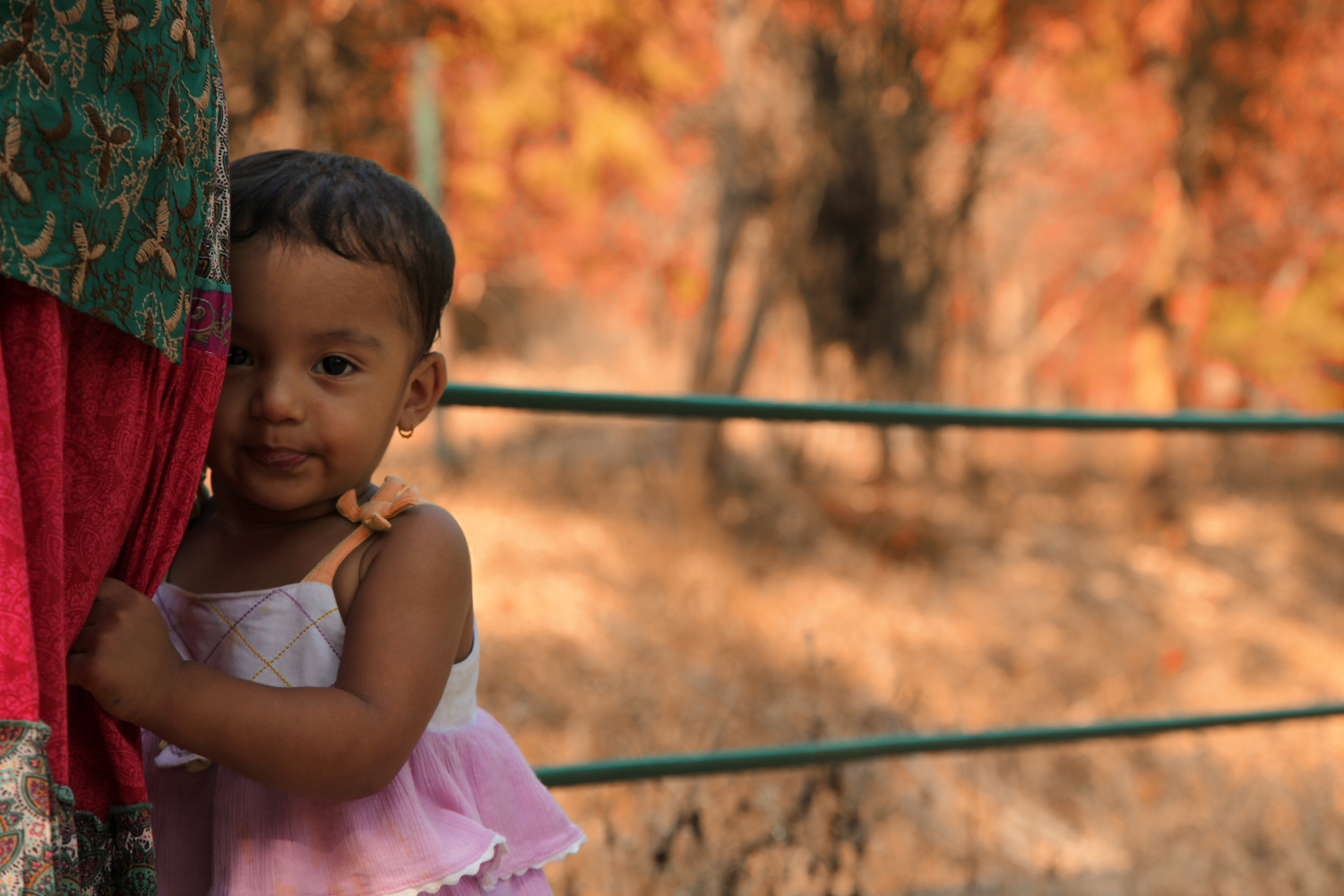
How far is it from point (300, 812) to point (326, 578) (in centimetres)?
18

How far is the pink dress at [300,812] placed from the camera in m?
0.88

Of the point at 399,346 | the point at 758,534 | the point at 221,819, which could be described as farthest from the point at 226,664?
the point at 758,534

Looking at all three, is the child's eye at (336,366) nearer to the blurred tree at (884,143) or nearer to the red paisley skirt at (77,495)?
the red paisley skirt at (77,495)

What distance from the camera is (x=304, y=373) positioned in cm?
→ 87

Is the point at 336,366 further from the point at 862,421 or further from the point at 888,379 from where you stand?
the point at 888,379

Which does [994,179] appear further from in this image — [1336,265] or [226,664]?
[226,664]

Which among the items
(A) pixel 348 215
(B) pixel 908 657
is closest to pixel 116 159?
(A) pixel 348 215

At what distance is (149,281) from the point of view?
28.9 inches

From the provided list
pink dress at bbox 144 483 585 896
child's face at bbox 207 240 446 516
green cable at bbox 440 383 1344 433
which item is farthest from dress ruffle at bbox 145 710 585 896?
green cable at bbox 440 383 1344 433

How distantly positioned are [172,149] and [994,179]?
9.53 m

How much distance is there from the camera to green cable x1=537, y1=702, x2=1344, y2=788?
1497 millimetres

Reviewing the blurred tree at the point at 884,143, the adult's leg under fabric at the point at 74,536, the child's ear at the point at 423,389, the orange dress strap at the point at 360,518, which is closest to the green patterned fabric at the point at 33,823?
the adult's leg under fabric at the point at 74,536

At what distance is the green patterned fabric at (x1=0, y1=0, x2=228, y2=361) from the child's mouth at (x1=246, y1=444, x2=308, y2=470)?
0.14 m

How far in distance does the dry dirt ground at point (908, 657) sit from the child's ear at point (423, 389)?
118 cm
